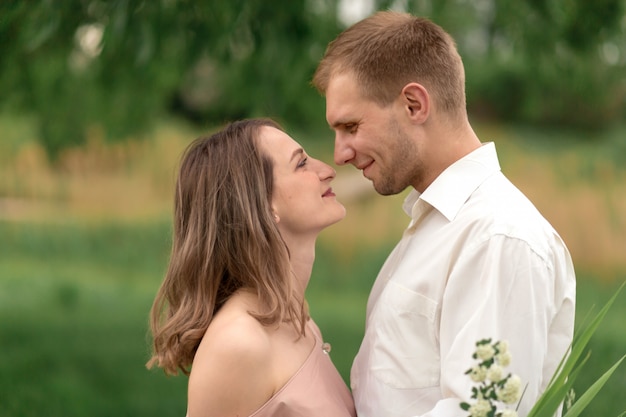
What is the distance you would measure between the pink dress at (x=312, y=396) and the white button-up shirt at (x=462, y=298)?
0.06 metres

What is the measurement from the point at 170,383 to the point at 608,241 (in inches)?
309

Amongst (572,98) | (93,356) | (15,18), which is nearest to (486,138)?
(572,98)

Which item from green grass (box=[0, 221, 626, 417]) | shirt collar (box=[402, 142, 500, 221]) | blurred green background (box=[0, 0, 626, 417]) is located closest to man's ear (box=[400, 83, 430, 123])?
shirt collar (box=[402, 142, 500, 221])

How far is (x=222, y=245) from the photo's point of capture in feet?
8.66

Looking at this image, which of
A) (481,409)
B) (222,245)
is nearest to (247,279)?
(222,245)

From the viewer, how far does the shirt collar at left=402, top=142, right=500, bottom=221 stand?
2529 millimetres

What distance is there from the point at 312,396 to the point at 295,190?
56cm

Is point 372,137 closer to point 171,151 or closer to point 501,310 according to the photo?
point 501,310

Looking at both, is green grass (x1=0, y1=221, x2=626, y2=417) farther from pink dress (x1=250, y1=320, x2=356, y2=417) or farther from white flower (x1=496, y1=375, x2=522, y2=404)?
white flower (x1=496, y1=375, x2=522, y2=404)

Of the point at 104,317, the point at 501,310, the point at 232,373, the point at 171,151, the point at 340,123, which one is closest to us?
the point at 501,310

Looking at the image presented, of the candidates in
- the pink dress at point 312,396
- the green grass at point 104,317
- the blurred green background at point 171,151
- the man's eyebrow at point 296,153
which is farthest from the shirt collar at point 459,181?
the blurred green background at point 171,151

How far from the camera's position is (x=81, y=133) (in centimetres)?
984

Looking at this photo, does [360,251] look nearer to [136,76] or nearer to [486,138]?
[136,76]

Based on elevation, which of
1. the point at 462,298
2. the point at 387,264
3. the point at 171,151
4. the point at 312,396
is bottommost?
the point at 171,151
